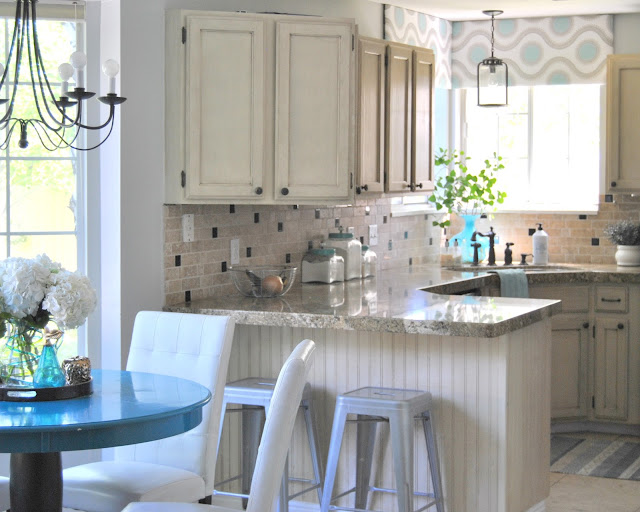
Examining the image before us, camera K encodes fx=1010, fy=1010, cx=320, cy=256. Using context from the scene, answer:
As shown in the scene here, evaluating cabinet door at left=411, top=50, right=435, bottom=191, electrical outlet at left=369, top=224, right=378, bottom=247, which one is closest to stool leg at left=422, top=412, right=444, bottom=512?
cabinet door at left=411, top=50, right=435, bottom=191

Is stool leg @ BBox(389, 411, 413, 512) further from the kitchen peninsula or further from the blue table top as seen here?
the blue table top

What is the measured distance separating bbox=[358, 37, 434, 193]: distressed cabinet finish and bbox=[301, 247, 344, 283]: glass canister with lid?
415mm

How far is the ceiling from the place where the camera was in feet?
19.0

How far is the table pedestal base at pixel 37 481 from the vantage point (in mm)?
2848

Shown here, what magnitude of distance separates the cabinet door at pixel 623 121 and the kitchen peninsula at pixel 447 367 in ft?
6.58

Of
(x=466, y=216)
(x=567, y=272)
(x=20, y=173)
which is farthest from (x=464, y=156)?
(x=20, y=173)

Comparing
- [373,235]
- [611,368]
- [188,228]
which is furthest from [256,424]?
[611,368]

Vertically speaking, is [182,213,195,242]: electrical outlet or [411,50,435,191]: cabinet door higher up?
[411,50,435,191]: cabinet door

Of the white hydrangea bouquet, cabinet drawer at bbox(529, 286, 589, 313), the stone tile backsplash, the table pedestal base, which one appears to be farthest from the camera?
cabinet drawer at bbox(529, 286, 589, 313)

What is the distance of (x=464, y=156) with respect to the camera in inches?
267

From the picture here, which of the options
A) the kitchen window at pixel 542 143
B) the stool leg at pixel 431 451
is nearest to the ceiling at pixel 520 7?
the kitchen window at pixel 542 143

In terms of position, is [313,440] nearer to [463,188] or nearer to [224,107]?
[224,107]

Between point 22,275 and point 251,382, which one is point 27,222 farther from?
point 22,275

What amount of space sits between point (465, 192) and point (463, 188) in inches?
9.4
